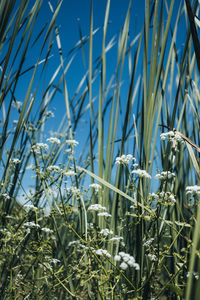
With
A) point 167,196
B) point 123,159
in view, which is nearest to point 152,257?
point 167,196

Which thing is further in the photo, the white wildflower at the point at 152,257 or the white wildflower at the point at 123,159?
the white wildflower at the point at 123,159

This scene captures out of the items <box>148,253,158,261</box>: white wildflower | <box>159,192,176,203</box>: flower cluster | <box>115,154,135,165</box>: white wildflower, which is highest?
<box>115,154,135,165</box>: white wildflower

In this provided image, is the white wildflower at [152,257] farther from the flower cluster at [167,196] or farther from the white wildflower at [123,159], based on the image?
the white wildflower at [123,159]

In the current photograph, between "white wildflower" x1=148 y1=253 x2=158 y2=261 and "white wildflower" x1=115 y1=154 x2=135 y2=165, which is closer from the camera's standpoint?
"white wildflower" x1=148 y1=253 x2=158 y2=261

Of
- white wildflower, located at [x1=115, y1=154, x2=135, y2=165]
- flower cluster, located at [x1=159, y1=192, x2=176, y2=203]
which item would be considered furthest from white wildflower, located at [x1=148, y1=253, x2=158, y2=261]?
white wildflower, located at [x1=115, y1=154, x2=135, y2=165]

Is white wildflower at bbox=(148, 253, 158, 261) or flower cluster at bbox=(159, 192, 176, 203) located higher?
flower cluster at bbox=(159, 192, 176, 203)

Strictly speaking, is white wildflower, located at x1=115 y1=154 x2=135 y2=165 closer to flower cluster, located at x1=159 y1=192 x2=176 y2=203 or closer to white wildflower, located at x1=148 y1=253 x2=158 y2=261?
flower cluster, located at x1=159 y1=192 x2=176 y2=203

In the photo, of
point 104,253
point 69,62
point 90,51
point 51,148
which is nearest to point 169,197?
point 104,253

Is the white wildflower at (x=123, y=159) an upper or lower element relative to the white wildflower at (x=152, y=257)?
upper

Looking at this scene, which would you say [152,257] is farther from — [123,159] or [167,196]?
[123,159]

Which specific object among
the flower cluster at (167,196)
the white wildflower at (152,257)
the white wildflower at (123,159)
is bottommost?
the white wildflower at (152,257)

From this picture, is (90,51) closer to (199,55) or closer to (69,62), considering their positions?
(69,62)

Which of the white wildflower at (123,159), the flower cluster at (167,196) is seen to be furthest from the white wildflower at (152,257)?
the white wildflower at (123,159)

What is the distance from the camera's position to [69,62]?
6.01ft
